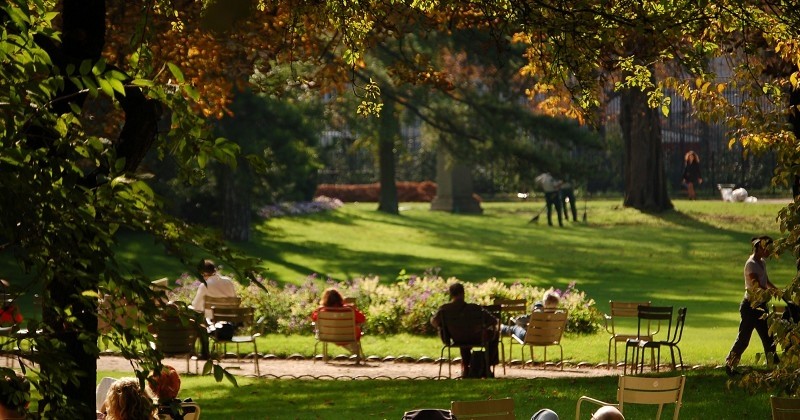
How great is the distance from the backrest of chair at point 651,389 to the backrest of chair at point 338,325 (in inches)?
313

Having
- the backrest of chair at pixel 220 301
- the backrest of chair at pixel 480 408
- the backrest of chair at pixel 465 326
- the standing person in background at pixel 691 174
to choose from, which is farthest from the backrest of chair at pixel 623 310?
the standing person in background at pixel 691 174

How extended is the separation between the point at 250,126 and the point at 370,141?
14.7 meters

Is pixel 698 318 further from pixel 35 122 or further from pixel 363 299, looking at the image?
pixel 35 122

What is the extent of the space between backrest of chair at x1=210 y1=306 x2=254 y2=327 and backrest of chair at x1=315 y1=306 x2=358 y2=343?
3.06 ft

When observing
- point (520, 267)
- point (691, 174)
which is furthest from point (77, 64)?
point (691, 174)

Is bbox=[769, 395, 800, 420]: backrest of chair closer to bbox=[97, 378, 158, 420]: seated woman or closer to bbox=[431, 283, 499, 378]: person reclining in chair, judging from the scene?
bbox=[97, 378, 158, 420]: seated woman

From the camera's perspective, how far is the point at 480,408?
9281 millimetres

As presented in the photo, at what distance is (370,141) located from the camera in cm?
4659

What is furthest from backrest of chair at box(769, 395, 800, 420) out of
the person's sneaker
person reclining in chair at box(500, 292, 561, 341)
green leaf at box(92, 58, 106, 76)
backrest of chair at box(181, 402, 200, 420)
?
person reclining in chair at box(500, 292, 561, 341)

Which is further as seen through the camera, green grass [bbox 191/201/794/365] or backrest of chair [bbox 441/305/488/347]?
green grass [bbox 191/201/794/365]

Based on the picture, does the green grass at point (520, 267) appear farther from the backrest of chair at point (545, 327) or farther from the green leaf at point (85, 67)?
the green leaf at point (85, 67)

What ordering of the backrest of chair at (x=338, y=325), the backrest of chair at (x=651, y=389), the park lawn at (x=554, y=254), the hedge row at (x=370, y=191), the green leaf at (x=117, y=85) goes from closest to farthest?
1. the green leaf at (x=117, y=85)
2. the backrest of chair at (x=651, y=389)
3. the backrest of chair at (x=338, y=325)
4. the park lawn at (x=554, y=254)
5. the hedge row at (x=370, y=191)

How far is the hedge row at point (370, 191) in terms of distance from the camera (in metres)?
53.2

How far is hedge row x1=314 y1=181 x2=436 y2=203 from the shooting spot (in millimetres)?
53156
